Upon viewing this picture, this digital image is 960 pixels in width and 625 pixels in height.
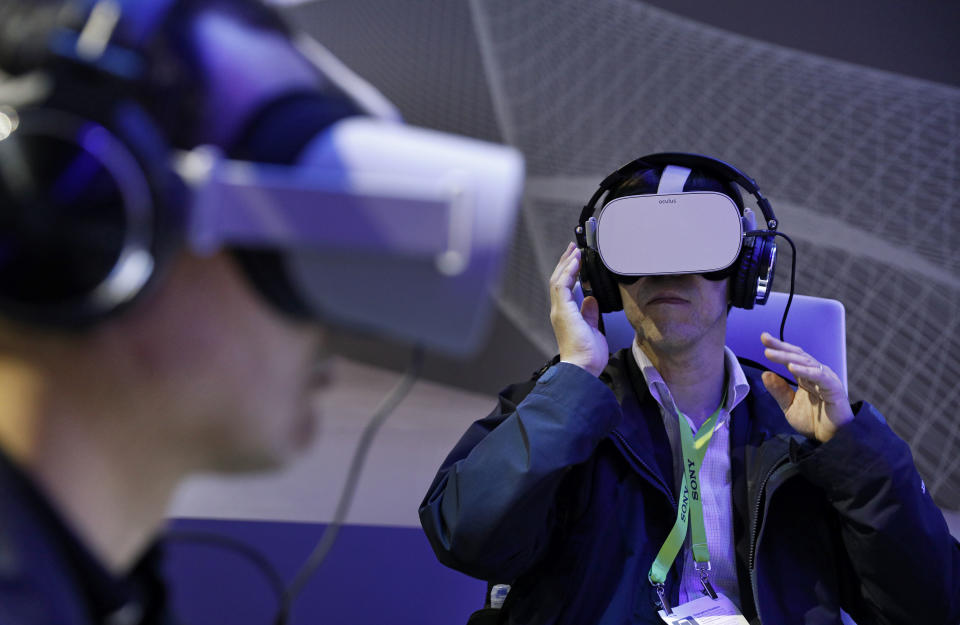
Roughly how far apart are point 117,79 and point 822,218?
7.88 feet

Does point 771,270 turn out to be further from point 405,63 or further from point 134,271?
point 134,271

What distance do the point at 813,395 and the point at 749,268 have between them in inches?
9.1

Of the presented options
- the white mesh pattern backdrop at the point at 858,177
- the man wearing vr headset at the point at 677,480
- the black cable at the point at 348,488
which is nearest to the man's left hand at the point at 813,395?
the man wearing vr headset at the point at 677,480

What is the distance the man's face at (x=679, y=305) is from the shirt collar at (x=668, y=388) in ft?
0.20

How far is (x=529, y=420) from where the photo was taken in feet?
3.47

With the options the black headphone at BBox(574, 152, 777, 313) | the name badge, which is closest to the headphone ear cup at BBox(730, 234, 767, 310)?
the black headphone at BBox(574, 152, 777, 313)

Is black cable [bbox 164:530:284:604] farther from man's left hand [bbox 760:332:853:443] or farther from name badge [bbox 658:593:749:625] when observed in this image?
man's left hand [bbox 760:332:853:443]

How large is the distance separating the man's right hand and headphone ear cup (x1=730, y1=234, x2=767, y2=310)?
245 mm

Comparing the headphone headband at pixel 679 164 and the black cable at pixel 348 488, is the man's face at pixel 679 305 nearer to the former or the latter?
the headphone headband at pixel 679 164

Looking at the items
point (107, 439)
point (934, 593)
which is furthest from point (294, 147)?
point (934, 593)

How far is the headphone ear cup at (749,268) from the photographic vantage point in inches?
47.1

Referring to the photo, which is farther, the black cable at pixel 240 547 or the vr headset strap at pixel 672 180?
the vr headset strap at pixel 672 180

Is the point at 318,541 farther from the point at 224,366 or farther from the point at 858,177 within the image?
the point at 858,177

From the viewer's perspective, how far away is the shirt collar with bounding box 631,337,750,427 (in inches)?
50.0
